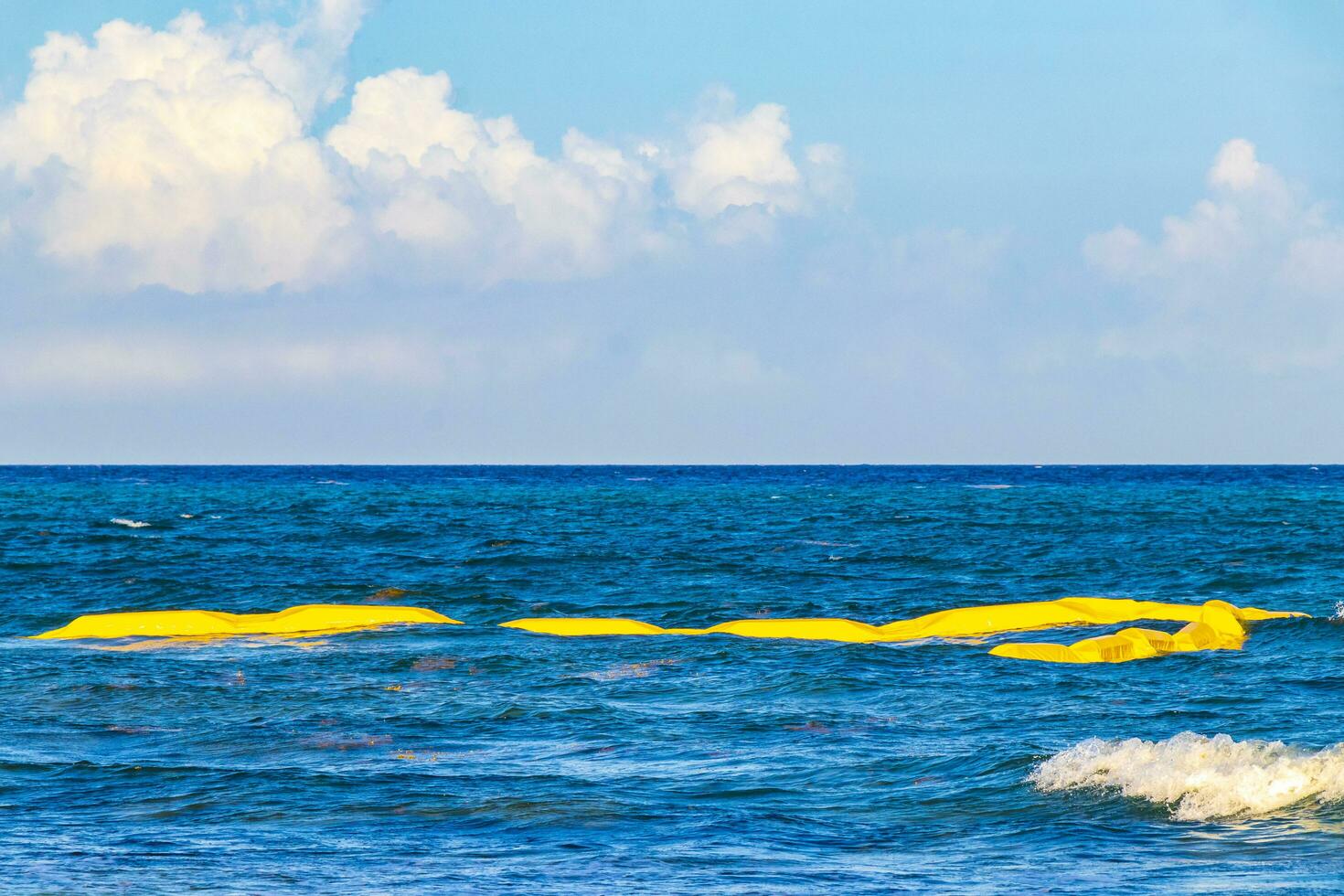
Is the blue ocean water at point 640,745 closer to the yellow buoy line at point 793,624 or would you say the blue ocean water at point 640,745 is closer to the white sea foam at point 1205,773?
the white sea foam at point 1205,773

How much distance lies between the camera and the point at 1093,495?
83.4 m

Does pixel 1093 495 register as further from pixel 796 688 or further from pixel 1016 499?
pixel 796 688

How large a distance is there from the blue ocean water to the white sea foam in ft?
0.15

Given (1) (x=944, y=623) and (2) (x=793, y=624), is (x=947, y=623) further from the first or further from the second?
(2) (x=793, y=624)

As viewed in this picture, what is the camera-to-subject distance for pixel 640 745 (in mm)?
13805

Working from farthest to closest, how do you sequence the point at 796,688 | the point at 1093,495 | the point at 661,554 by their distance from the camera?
the point at 1093,495
the point at 661,554
the point at 796,688

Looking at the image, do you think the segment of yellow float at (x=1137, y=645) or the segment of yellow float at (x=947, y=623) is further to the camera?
the segment of yellow float at (x=947, y=623)

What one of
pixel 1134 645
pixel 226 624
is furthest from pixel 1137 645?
pixel 226 624

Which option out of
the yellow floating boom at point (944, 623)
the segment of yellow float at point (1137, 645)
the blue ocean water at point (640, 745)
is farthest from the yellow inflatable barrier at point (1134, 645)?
the yellow floating boom at point (944, 623)

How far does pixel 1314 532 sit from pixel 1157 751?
38475 mm

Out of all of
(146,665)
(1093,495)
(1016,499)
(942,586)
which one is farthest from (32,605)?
(1093,495)

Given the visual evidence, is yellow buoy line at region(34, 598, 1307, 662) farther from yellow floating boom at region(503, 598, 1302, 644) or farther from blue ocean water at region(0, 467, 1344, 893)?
blue ocean water at region(0, 467, 1344, 893)

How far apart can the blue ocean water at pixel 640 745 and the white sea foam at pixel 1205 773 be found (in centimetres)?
5

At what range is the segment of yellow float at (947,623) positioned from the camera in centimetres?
2167
